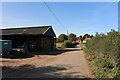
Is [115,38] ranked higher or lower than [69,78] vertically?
higher

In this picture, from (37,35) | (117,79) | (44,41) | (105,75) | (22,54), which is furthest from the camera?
(44,41)

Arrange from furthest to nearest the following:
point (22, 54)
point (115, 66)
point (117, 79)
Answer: point (22, 54) < point (115, 66) < point (117, 79)

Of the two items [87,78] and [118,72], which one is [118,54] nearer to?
[118,72]

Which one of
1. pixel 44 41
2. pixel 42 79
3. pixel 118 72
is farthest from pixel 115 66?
pixel 44 41

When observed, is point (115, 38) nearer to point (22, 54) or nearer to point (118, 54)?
point (118, 54)

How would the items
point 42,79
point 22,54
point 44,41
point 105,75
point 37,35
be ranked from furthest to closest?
point 44,41, point 37,35, point 22,54, point 42,79, point 105,75

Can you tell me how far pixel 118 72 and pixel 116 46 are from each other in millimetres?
986

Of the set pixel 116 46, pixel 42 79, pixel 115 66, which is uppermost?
pixel 116 46

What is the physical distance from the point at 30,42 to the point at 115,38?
1121 inches

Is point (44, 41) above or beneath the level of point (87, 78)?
above

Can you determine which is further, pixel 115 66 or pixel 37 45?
pixel 37 45

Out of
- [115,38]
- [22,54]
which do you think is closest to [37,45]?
[22,54]

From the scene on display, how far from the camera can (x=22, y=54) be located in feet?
90.6

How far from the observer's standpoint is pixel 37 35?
119 ft
